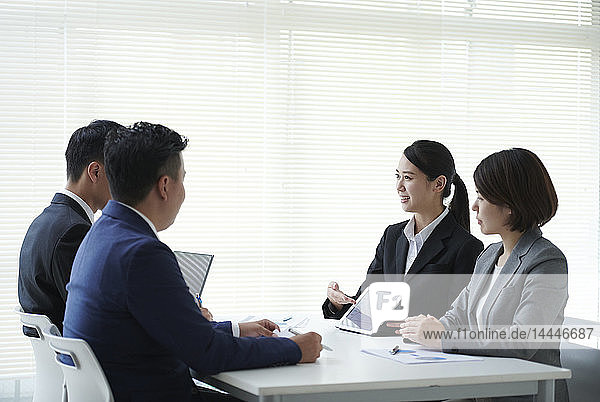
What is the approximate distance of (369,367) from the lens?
2.32m

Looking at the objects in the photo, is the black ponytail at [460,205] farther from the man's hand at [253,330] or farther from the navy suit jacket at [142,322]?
the navy suit jacket at [142,322]

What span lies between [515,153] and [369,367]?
0.98m

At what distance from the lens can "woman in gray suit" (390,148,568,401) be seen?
256 centimetres

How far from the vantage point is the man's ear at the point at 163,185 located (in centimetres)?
227

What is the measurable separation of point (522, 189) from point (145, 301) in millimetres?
1418

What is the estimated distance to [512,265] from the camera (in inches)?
108

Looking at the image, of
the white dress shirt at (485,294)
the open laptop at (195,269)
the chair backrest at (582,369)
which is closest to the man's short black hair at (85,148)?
the open laptop at (195,269)

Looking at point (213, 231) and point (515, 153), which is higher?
point (515, 153)

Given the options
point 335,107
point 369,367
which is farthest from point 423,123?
Answer: point 369,367

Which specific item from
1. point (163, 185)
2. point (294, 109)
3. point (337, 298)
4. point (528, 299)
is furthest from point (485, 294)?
point (294, 109)

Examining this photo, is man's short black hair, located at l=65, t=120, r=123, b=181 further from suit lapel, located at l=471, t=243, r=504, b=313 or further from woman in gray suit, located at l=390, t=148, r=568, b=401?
suit lapel, located at l=471, t=243, r=504, b=313

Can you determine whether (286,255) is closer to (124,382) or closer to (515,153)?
(515,153)

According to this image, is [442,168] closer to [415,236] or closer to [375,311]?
[415,236]

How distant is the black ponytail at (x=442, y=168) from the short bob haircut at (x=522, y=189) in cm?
63
